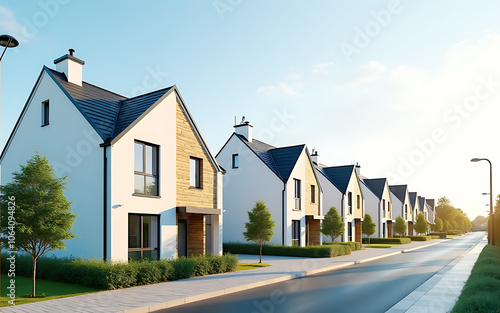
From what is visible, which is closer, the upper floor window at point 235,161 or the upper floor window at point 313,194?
the upper floor window at point 235,161

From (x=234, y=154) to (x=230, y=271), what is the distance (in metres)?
13.2

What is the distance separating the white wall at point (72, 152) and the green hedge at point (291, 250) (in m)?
13.1

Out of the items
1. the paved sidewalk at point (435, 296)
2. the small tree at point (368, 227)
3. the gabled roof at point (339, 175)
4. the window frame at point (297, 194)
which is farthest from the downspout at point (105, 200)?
the small tree at point (368, 227)

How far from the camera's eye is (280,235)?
2531cm

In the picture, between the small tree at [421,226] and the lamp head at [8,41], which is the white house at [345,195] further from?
the lamp head at [8,41]

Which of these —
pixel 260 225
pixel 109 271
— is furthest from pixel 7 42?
pixel 260 225

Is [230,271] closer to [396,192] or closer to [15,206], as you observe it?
[15,206]

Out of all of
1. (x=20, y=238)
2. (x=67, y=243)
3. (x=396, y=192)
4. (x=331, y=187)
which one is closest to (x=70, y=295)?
(x=20, y=238)

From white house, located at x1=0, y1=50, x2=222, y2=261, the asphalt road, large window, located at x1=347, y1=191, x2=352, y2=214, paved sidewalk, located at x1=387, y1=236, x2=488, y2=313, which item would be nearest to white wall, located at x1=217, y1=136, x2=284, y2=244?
white house, located at x1=0, y1=50, x2=222, y2=261

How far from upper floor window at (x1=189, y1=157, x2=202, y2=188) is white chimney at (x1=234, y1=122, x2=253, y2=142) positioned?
1130 cm

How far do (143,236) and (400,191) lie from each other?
52.6 m

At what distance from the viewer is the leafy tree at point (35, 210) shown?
9.80 m

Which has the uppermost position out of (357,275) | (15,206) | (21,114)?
(21,114)

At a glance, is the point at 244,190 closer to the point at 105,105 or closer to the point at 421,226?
the point at 105,105
